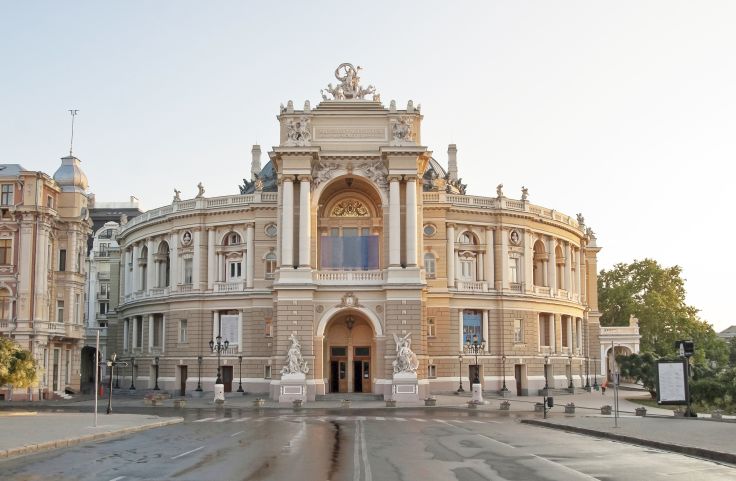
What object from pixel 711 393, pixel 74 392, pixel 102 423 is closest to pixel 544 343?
pixel 711 393

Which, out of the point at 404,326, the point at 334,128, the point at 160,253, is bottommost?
the point at 404,326

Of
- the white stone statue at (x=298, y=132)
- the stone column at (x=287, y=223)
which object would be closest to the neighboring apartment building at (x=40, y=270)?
the stone column at (x=287, y=223)

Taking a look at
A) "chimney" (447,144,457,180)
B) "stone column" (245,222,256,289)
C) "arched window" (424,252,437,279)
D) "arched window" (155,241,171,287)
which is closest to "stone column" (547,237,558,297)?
"arched window" (424,252,437,279)

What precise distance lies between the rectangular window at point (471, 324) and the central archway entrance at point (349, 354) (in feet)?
38.2

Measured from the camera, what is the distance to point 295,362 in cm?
6241

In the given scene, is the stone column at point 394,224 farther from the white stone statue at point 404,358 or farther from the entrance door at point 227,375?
the entrance door at point 227,375

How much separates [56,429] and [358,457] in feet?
51.4

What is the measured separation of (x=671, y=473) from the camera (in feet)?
69.2

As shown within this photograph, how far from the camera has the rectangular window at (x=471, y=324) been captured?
250 feet

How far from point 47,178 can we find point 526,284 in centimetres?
4135

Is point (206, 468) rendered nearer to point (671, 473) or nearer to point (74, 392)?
point (671, 473)

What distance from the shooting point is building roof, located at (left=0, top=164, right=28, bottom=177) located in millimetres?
67062

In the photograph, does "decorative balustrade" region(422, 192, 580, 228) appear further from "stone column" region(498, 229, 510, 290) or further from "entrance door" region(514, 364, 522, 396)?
"entrance door" region(514, 364, 522, 396)

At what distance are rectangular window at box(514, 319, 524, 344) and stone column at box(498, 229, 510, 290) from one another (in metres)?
3.25
